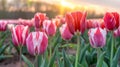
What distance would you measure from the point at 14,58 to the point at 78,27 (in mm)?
3139

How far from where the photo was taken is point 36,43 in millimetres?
2711

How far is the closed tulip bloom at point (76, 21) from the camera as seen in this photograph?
8.75 ft

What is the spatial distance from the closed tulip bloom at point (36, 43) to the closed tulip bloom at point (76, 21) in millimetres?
211

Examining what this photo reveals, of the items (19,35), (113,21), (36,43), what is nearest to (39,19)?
(113,21)

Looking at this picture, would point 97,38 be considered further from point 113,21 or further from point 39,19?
point 39,19

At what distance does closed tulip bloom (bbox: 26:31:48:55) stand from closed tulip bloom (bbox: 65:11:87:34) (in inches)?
8.3

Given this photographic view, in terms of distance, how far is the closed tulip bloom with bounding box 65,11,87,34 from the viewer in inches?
105

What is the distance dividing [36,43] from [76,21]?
1.05 ft

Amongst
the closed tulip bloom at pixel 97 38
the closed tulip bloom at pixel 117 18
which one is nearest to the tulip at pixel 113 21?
the closed tulip bloom at pixel 117 18

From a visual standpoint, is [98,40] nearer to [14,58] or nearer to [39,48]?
[39,48]


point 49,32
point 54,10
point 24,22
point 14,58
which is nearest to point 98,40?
point 49,32

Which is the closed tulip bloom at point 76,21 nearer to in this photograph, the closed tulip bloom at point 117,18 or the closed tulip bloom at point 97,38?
the closed tulip bloom at point 97,38

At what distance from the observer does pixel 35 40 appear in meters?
2.72

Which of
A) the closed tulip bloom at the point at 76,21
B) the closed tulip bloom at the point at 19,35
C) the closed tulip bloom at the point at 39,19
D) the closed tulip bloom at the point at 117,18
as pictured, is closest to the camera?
the closed tulip bloom at the point at 76,21
